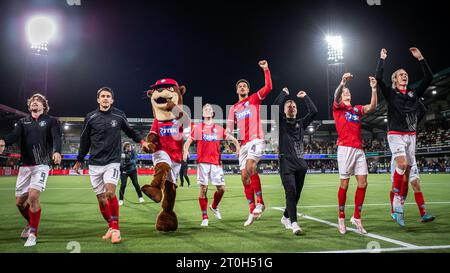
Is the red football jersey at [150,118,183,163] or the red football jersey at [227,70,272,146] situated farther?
the red football jersey at [227,70,272,146]

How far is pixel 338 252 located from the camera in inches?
157

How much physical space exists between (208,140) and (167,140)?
192 centimetres

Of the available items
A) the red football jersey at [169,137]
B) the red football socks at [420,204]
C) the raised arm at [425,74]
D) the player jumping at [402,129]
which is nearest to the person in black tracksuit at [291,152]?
the player jumping at [402,129]

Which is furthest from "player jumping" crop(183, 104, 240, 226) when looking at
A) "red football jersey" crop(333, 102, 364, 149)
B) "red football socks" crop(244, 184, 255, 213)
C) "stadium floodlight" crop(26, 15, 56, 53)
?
"stadium floodlight" crop(26, 15, 56, 53)

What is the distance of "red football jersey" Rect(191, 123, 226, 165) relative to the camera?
24.9 feet

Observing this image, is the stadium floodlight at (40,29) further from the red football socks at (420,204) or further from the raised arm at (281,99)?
the red football socks at (420,204)

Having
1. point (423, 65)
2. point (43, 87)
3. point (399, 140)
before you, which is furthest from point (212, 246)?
point (43, 87)

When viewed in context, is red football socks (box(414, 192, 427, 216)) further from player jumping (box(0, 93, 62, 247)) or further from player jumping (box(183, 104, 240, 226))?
player jumping (box(0, 93, 62, 247))

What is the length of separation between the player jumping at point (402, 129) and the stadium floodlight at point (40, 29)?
48.3 meters

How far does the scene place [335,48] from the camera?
56.8m

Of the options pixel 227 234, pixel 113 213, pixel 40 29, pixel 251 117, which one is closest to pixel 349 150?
pixel 251 117

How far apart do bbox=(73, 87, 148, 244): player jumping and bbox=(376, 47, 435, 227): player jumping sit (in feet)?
16.6

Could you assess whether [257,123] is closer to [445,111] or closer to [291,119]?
[291,119]

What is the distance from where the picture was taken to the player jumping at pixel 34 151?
5.29 metres
